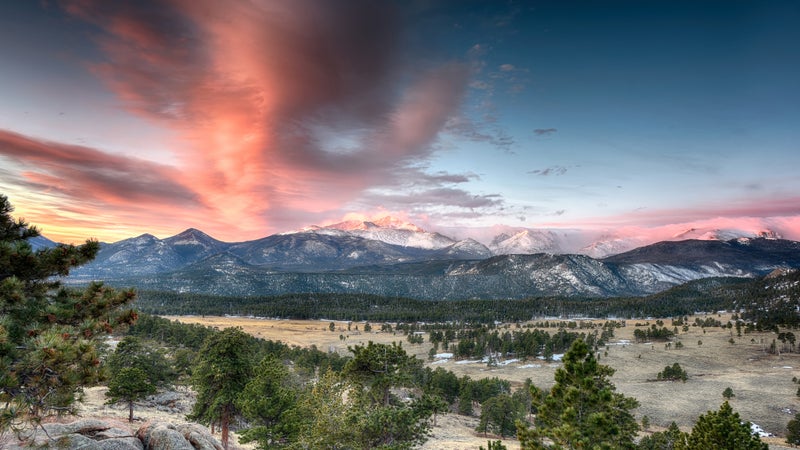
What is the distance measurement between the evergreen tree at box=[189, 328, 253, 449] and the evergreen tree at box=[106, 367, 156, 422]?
13057 mm

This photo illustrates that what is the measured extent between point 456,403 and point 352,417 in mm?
85419

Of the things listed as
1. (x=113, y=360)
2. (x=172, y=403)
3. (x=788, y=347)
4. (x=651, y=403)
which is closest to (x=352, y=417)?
(x=113, y=360)

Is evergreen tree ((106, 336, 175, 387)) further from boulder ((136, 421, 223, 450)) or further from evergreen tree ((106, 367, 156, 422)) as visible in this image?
boulder ((136, 421, 223, 450))

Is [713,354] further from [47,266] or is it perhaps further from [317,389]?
[47,266]

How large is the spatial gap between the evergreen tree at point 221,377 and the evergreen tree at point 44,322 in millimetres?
23030

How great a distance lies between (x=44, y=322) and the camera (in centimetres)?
1313

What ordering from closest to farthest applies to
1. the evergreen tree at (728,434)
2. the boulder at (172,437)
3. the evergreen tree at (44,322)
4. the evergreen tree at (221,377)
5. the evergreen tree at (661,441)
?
the evergreen tree at (44,322)
the boulder at (172,437)
the evergreen tree at (728,434)
the evergreen tree at (221,377)
the evergreen tree at (661,441)

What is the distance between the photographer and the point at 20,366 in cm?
1067

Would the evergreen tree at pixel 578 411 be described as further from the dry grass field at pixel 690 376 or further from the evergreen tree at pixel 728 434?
the dry grass field at pixel 690 376

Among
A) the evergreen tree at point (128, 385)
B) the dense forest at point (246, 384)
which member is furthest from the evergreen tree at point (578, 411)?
the evergreen tree at point (128, 385)

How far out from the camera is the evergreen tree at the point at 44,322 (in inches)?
421

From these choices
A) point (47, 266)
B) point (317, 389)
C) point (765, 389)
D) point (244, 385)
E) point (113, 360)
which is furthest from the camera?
point (765, 389)

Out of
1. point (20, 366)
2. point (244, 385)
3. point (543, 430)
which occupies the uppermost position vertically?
point (20, 366)

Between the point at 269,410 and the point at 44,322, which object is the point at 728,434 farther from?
the point at 44,322
